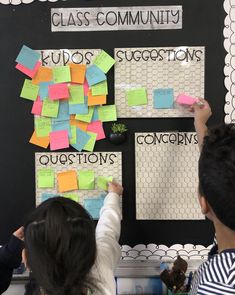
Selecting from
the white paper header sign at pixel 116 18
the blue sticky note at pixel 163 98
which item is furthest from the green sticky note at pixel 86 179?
the white paper header sign at pixel 116 18

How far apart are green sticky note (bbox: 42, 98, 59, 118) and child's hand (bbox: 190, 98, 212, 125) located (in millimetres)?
454

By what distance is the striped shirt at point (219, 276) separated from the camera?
762 mm

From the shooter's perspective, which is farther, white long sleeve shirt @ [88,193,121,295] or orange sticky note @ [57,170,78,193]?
orange sticky note @ [57,170,78,193]

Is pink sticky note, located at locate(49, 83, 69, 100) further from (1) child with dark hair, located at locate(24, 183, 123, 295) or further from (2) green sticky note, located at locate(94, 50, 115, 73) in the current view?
(1) child with dark hair, located at locate(24, 183, 123, 295)

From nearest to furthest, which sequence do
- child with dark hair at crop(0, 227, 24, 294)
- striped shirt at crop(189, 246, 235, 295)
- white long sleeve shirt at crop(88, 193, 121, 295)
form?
striped shirt at crop(189, 246, 235, 295)
white long sleeve shirt at crop(88, 193, 121, 295)
child with dark hair at crop(0, 227, 24, 294)

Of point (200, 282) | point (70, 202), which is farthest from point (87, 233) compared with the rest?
point (200, 282)

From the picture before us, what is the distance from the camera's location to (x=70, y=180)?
4.43ft

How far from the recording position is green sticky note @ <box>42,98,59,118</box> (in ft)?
4.36

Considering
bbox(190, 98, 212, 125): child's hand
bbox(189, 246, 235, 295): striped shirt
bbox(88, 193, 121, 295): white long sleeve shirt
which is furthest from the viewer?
bbox(190, 98, 212, 125): child's hand

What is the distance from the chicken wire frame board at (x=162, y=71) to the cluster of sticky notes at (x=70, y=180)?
278mm

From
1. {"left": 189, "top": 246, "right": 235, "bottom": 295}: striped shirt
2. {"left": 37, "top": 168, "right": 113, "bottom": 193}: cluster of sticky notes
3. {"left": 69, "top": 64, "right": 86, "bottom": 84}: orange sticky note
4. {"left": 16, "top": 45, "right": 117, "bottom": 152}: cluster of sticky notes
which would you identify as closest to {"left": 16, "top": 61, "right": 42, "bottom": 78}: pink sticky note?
{"left": 16, "top": 45, "right": 117, "bottom": 152}: cluster of sticky notes

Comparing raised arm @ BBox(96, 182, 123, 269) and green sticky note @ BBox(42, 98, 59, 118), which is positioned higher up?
green sticky note @ BBox(42, 98, 59, 118)

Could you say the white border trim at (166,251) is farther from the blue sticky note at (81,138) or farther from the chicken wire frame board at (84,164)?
the blue sticky note at (81,138)

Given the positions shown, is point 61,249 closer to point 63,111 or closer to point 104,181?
point 104,181
